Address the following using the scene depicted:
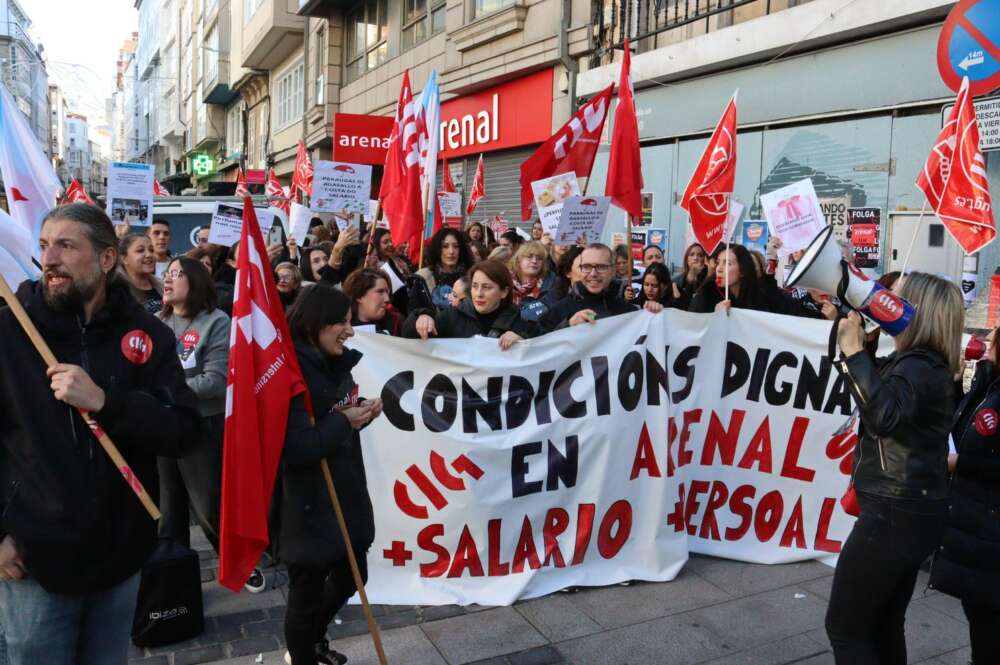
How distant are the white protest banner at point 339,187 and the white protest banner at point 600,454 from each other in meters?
4.61

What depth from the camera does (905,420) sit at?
292 cm

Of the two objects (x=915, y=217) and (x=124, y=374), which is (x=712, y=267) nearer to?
(x=915, y=217)

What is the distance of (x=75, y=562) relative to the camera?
2.38m

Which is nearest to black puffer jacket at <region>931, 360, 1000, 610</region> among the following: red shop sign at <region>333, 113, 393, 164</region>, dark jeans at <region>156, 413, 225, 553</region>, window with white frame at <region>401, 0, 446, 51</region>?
dark jeans at <region>156, 413, 225, 553</region>

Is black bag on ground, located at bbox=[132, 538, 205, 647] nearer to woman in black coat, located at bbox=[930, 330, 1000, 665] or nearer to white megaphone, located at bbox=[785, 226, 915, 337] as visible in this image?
white megaphone, located at bbox=[785, 226, 915, 337]

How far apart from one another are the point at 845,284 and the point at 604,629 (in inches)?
88.0

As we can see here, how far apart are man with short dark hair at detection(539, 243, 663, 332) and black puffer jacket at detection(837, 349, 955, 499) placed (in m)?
2.39

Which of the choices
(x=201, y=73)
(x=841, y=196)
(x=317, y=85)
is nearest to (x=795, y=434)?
(x=841, y=196)

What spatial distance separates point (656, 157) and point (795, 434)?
864 centimetres

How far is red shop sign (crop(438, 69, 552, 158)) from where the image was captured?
15.7 metres

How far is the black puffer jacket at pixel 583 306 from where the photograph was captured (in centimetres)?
537

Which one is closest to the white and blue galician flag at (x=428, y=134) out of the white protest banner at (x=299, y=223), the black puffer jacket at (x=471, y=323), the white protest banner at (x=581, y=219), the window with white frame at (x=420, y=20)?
the white protest banner at (x=581, y=219)

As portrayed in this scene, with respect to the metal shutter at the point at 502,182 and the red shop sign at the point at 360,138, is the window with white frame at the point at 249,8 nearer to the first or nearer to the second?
the metal shutter at the point at 502,182

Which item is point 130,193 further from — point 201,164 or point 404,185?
point 201,164
